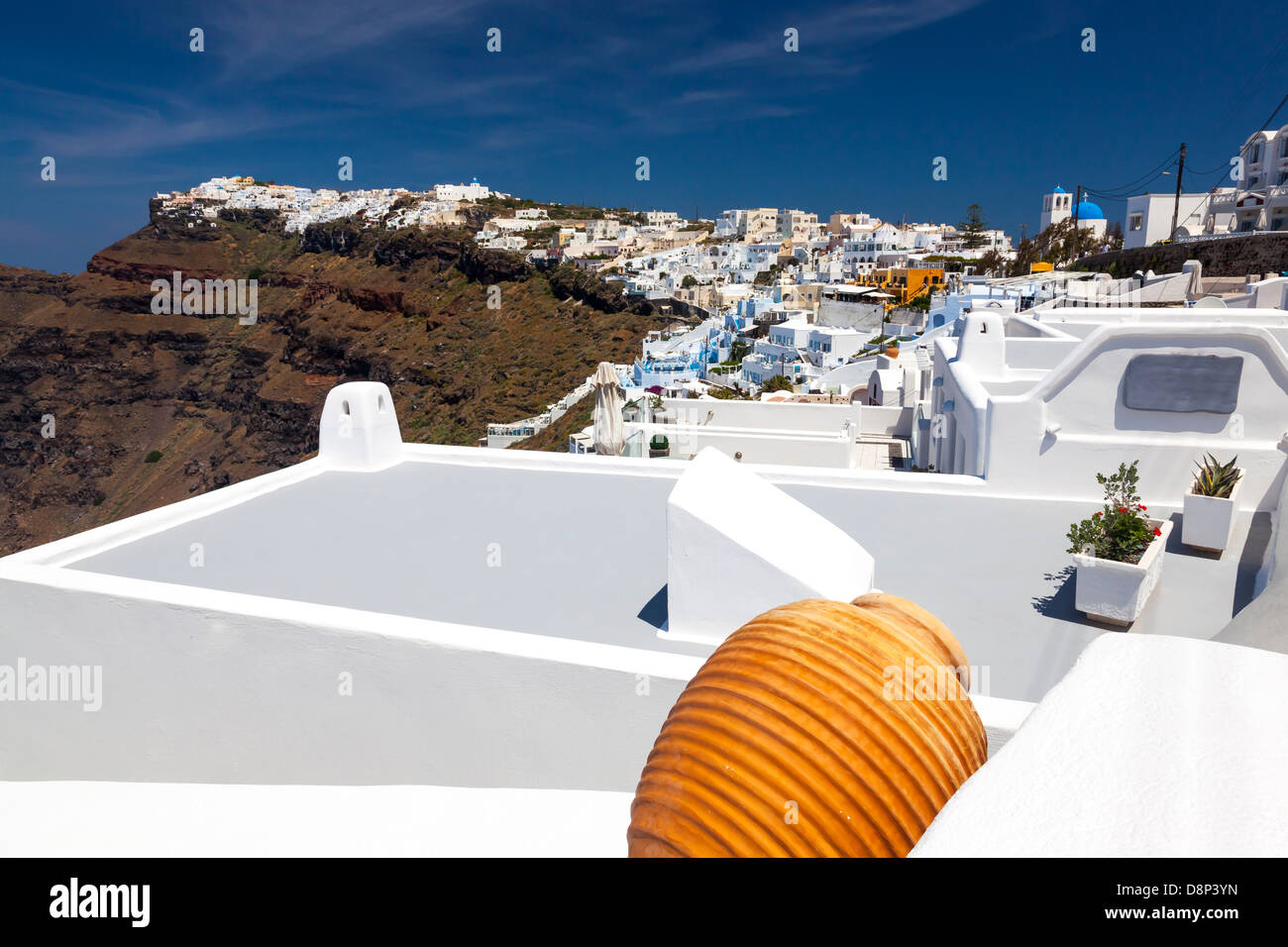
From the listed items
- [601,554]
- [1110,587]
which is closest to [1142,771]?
[1110,587]

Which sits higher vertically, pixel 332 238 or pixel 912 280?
A: pixel 332 238

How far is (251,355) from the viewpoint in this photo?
266 ft

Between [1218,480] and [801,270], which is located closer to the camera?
[1218,480]

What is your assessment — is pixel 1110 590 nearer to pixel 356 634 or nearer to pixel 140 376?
pixel 356 634

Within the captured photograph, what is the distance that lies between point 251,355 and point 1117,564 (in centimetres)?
8850

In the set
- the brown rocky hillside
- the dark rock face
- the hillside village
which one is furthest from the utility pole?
the dark rock face

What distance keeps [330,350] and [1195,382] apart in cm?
7779

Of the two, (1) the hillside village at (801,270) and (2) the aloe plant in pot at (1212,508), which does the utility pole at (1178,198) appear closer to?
(1) the hillside village at (801,270)

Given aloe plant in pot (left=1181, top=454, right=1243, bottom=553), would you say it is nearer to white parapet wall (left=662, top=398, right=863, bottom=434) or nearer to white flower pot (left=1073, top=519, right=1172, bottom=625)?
white flower pot (left=1073, top=519, right=1172, bottom=625)

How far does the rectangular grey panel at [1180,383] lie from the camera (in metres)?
6.46

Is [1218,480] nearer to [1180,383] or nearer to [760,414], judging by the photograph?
[1180,383]

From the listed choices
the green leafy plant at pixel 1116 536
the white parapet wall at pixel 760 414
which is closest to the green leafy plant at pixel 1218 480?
the green leafy plant at pixel 1116 536

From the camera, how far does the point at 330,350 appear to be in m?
75.6
